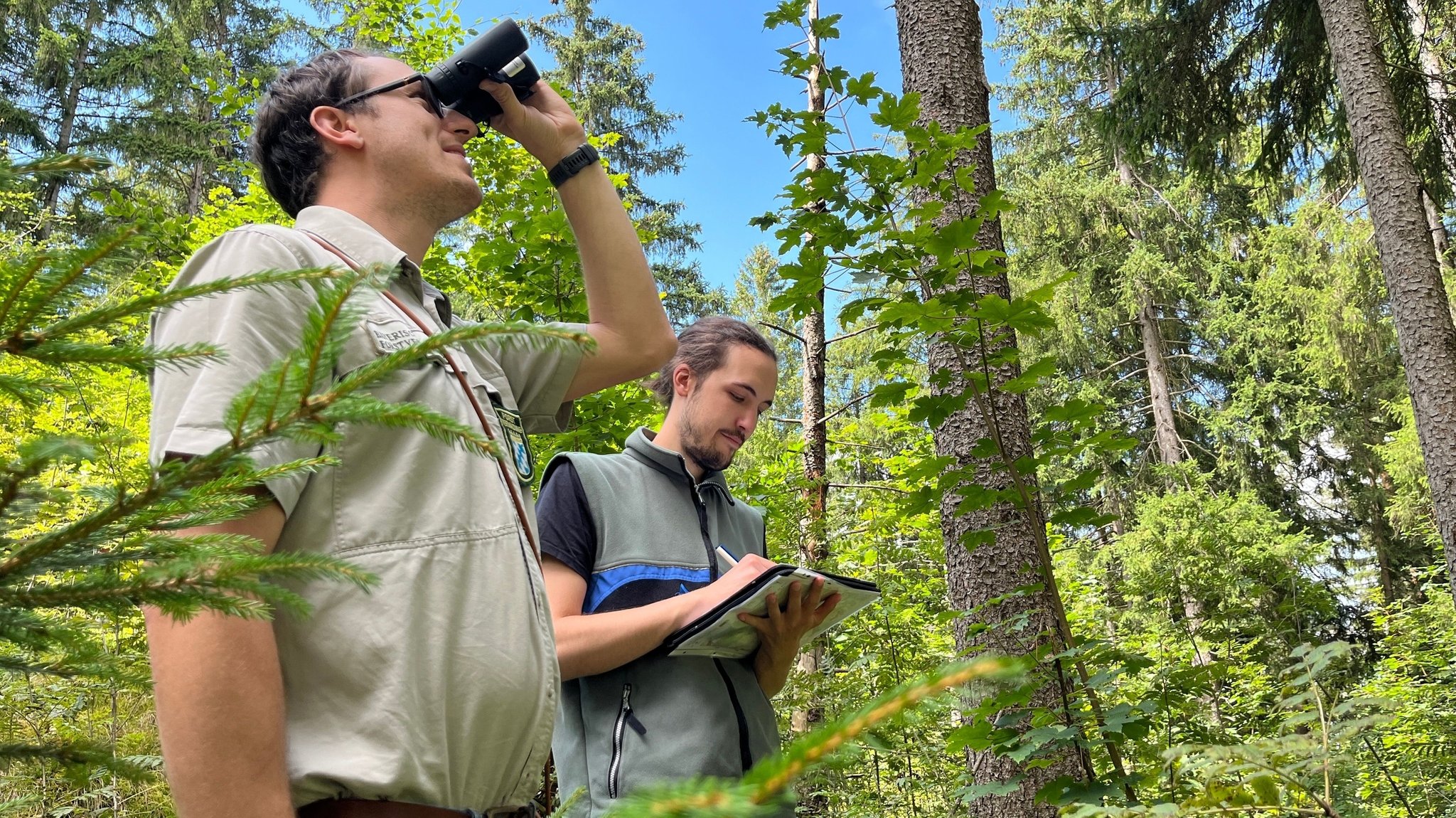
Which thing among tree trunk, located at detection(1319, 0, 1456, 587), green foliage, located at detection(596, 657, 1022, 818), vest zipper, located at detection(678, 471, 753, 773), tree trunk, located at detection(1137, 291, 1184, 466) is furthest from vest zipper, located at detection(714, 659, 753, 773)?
tree trunk, located at detection(1137, 291, 1184, 466)

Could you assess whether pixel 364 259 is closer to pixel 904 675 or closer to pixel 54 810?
pixel 54 810

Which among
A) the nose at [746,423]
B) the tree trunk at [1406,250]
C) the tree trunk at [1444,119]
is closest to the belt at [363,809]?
the nose at [746,423]

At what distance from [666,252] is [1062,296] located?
26.8 feet

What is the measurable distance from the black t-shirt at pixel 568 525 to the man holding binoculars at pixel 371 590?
0.54 meters

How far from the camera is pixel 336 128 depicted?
1418 millimetres

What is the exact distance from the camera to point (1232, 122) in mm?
8656

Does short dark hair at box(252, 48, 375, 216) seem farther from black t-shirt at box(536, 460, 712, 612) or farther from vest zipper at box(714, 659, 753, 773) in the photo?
vest zipper at box(714, 659, 753, 773)

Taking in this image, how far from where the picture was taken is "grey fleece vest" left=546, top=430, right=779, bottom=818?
1719mm

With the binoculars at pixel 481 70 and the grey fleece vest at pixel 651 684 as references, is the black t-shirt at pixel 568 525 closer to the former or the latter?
the grey fleece vest at pixel 651 684

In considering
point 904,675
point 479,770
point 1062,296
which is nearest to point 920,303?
point 479,770

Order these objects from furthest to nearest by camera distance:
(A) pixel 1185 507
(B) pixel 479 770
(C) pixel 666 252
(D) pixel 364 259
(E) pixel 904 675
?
(C) pixel 666 252 < (A) pixel 1185 507 < (E) pixel 904 675 < (D) pixel 364 259 < (B) pixel 479 770

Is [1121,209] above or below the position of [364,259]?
above

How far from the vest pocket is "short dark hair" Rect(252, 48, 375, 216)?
1.03 metres

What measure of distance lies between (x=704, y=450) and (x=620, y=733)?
→ 67 cm
